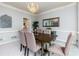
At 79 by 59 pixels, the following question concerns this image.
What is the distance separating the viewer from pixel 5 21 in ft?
5.72

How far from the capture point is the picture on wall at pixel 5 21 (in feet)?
5.51

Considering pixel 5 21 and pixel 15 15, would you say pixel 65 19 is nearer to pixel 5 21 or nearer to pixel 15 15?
pixel 15 15

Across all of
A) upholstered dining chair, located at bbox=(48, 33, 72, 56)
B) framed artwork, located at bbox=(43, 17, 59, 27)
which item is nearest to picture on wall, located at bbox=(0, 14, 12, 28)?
framed artwork, located at bbox=(43, 17, 59, 27)

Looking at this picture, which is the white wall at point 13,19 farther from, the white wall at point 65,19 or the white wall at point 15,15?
the white wall at point 65,19

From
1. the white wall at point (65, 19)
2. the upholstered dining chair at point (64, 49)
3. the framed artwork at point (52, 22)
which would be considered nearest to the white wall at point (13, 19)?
the framed artwork at point (52, 22)

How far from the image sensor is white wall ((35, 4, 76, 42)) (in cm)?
176

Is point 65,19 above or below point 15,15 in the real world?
below

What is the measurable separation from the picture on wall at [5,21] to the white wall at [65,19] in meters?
0.91

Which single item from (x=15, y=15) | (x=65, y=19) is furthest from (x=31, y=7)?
(x=65, y=19)

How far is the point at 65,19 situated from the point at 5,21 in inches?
55.2

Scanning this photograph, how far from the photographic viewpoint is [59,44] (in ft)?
6.82

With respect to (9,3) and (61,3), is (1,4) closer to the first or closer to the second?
(9,3)

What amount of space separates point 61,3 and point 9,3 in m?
1.21

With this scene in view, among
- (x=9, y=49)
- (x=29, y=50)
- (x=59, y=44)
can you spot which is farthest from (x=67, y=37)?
(x=9, y=49)
